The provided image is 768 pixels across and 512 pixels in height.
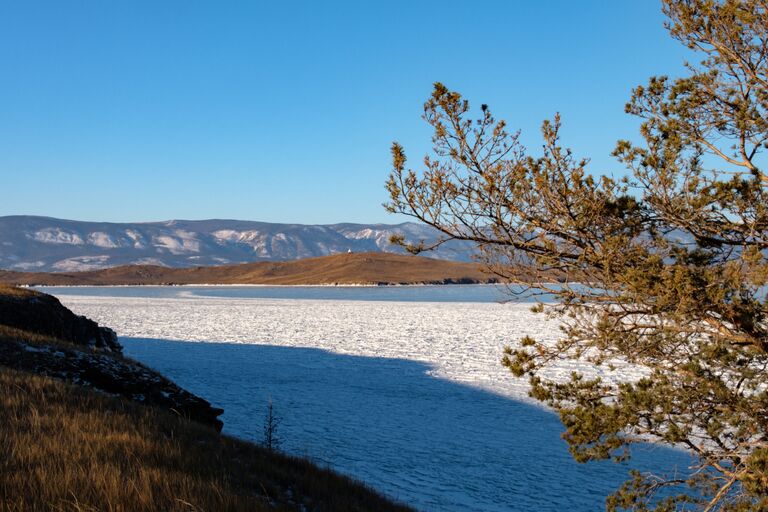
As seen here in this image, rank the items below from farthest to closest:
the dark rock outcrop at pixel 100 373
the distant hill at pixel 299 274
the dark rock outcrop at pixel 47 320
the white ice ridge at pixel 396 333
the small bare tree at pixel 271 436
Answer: the distant hill at pixel 299 274, the white ice ridge at pixel 396 333, the dark rock outcrop at pixel 47 320, the dark rock outcrop at pixel 100 373, the small bare tree at pixel 271 436

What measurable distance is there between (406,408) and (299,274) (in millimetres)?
148242

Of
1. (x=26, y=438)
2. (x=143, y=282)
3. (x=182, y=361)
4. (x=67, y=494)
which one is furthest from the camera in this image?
(x=143, y=282)

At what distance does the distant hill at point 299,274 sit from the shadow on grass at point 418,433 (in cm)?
11516

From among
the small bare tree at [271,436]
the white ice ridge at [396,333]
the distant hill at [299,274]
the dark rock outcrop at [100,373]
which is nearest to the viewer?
the small bare tree at [271,436]

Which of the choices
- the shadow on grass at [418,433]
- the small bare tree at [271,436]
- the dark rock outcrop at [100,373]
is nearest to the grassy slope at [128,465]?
the dark rock outcrop at [100,373]

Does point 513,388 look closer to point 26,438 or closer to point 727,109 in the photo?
point 727,109

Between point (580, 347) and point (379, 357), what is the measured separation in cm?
1778

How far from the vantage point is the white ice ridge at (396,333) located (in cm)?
2062

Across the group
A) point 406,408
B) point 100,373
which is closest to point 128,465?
point 100,373

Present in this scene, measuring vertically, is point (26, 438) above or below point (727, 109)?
below

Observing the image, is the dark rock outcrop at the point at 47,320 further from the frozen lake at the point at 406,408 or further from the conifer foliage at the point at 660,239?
the conifer foliage at the point at 660,239

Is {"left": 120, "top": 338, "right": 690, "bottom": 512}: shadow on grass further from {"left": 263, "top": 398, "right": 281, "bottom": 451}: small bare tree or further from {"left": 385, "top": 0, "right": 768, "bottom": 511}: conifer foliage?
{"left": 385, "top": 0, "right": 768, "bottom": 511}: conifer foliage

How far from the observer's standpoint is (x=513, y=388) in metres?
18.1

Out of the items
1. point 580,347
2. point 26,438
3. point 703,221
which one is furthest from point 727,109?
point 26,438
